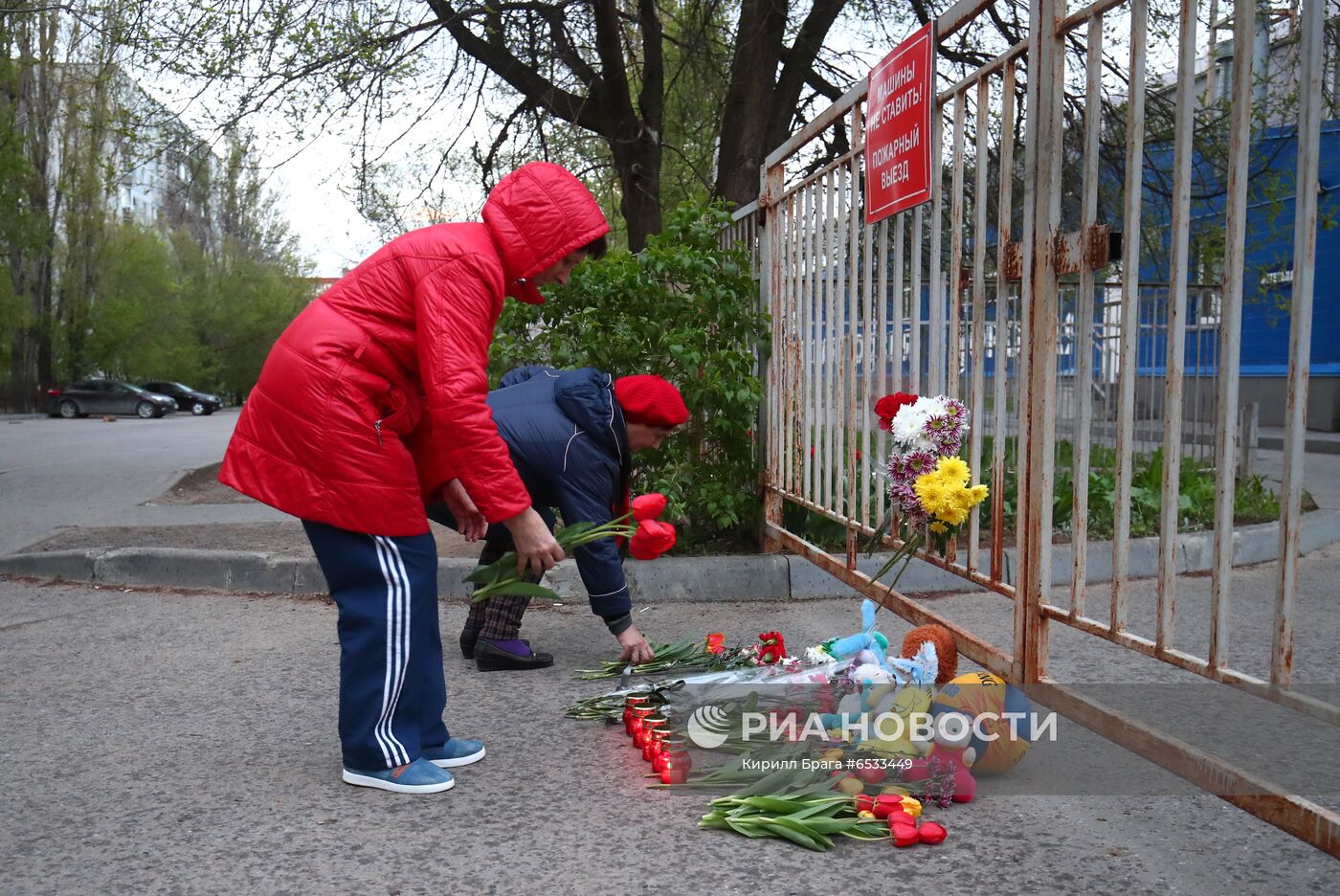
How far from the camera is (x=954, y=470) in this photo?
130 inches

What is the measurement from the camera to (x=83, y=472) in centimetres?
1247

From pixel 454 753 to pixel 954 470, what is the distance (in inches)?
65.5

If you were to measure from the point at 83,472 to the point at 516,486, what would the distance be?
11348 mm

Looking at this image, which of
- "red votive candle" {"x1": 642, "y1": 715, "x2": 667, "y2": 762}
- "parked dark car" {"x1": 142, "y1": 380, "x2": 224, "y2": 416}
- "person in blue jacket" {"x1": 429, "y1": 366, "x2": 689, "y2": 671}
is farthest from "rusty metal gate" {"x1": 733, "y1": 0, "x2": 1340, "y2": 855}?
"parked dark car" {"x1": 142, "y1": 380, "x2": 224, "y2": 416}

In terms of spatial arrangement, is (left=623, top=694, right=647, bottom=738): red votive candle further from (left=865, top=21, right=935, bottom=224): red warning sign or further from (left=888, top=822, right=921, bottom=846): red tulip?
(left=865, top=21, right=935, bottom=224): red warning sign

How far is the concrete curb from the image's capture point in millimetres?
5688

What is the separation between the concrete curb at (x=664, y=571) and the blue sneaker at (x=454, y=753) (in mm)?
2289

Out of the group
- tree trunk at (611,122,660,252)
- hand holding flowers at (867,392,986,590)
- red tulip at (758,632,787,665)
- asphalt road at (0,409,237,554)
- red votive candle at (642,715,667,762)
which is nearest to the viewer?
red votive candle at (642,715,667,762)

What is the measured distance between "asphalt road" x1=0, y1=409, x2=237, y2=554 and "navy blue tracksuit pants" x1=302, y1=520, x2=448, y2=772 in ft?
16.0

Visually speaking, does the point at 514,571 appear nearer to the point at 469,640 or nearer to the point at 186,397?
the point at 469,640

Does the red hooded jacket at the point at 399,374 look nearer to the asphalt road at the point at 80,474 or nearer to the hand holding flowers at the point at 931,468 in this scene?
the hand holding flowers at the point at 931,468

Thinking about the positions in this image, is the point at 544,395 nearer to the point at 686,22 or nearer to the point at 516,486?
the point at 516,486

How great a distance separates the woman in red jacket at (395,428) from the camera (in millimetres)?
2848

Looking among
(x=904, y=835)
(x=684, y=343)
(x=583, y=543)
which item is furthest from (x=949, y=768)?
(x=684, y=343)
